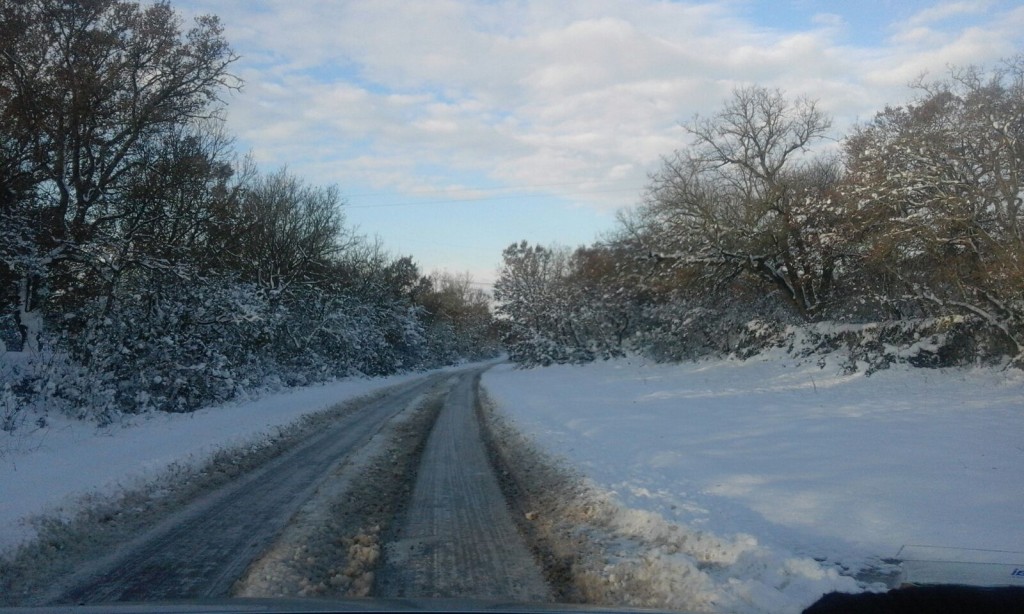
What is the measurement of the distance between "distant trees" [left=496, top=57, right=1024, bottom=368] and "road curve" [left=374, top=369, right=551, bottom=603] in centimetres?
1181

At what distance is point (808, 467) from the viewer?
9281 mm

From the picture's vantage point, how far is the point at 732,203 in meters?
27.9

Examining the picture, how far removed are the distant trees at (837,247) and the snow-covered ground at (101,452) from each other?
15.2m

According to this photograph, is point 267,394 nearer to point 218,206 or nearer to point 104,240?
point 218,206

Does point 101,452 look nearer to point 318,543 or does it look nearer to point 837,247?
point 318,543

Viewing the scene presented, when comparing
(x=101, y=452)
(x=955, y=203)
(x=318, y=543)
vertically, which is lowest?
(x=318, y=543)

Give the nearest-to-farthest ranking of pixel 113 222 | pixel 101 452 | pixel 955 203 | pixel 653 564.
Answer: pixel 653 564, pixel 101 452, pixel 955 203, pixel 113 222

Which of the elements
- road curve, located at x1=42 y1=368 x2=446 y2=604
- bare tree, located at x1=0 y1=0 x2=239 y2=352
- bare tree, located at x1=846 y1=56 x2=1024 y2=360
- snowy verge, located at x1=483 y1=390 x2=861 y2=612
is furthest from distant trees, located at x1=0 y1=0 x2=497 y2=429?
bare tree, located at x1=846 y1=56 x2=1024 y2=360

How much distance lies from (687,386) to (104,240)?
17564 mm

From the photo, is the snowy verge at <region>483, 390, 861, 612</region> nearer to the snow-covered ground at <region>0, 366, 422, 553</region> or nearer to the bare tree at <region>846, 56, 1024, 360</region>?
the snow-covered ground at <region>0, 366, 422, 553</region>

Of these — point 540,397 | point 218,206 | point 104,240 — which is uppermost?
point 218,206

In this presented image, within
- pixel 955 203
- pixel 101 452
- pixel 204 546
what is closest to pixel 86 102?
pixel 101 452

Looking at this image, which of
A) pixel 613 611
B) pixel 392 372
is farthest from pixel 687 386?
pixel 392 372

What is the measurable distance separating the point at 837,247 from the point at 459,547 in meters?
19.8
